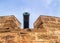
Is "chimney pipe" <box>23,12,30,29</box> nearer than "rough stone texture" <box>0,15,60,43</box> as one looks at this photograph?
No

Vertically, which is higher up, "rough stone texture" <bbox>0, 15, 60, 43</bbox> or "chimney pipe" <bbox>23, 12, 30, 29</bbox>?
"chimney pipe" <bbox>23, 12, 30, 29</bbox>

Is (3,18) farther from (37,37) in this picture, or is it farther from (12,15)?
(37,37)

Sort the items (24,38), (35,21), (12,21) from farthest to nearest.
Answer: (35,21) → (12,21) → (24,38)

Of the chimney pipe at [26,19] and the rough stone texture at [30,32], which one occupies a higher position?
the chimney pipe at [26,19]

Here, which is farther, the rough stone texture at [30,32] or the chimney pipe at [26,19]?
the chimney pipe at [26,19]

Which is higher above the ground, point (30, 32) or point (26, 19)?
point (26, 19)

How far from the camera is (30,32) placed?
19.7 feet

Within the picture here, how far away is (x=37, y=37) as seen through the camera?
5.91 m

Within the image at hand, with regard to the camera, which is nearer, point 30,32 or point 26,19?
point 30,32

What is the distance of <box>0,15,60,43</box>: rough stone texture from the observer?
19.1 feet

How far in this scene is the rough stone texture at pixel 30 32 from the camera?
5828mm

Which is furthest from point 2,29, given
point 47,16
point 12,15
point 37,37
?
point 47,16

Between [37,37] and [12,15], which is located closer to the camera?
[37,37]

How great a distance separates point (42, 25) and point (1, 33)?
48.6 inches
